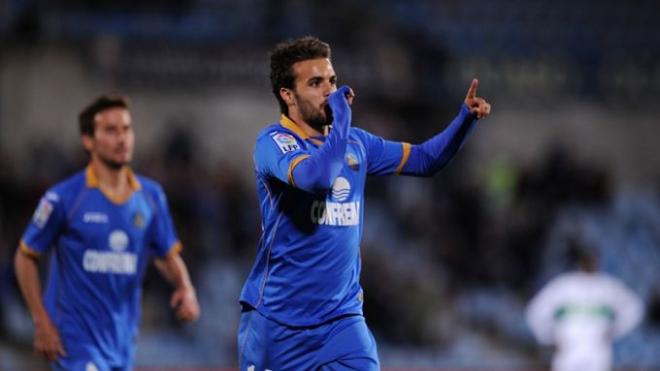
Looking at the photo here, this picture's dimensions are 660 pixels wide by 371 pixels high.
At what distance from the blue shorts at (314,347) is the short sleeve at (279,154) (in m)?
0.65

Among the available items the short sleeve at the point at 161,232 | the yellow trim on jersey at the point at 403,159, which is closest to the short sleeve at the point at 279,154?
the yellow trim on jersey at the point at 403,159

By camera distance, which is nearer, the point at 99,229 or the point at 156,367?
the point at 99,229

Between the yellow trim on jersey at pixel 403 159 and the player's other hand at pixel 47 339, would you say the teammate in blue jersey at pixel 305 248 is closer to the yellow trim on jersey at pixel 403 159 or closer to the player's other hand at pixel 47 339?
the yellow trim on jersey at pixel 403 159

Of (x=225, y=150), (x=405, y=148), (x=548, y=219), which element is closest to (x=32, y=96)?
(x=225, y=150)

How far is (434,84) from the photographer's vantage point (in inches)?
712

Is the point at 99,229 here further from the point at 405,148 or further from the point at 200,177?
the point at 200,177

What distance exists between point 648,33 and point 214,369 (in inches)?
366

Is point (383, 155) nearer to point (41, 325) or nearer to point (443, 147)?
point (443, 147)

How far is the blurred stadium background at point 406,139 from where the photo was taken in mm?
14414

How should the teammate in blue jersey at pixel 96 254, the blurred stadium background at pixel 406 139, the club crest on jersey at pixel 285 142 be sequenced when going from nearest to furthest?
1. the club crest on jersey at pixel 285 142
2. the teammate in blue jersey at pixel 96 254
3. the blurred stadium background at pixel 406 139

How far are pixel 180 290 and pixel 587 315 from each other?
5022 millimetres

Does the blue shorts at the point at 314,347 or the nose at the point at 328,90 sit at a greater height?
the nose at the point at 328,90

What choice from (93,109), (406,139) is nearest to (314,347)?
(93,109)

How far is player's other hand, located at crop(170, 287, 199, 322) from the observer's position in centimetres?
688
